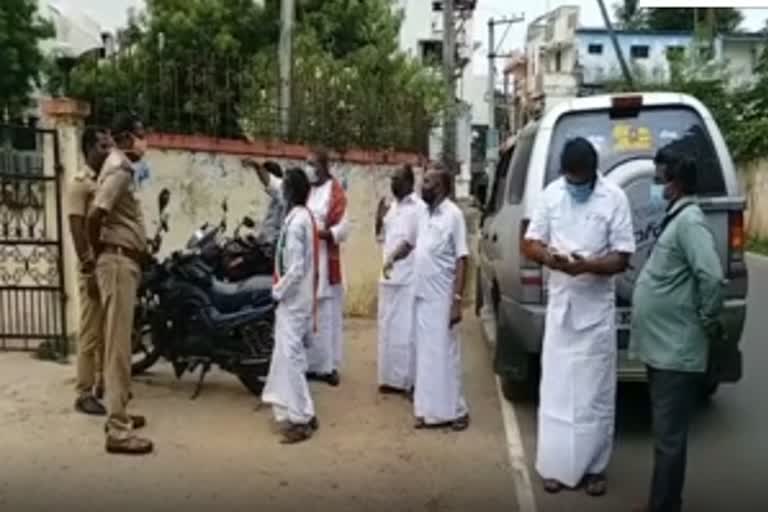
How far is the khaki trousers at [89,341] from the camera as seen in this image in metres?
6.95

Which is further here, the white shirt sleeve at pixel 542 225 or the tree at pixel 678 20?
the tree at pixel 678 20

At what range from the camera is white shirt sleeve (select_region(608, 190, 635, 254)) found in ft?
18.5

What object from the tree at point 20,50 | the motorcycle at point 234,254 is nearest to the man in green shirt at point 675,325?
the motorcycle at point 234,254

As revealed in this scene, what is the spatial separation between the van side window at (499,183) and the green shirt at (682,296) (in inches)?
152

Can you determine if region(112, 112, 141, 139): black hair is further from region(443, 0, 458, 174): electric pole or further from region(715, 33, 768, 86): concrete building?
region(715, 33, 768, 86): concrete building

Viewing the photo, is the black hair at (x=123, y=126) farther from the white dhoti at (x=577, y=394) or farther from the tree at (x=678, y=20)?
the tree at (x=678, y=20)

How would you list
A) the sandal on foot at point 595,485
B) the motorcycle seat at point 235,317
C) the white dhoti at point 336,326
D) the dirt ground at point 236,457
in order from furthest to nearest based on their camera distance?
the white dhoti at point 336,326 < the motorcycle seat at point 235,317 < the sandal on foot at point 595,485 < the dirt ground at point 236,457

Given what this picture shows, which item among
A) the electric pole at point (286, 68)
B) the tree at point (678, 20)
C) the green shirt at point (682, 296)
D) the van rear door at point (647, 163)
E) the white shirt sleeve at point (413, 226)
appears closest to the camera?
the green shirt at point (682, 296)

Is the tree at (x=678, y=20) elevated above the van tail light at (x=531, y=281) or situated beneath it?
elevated above

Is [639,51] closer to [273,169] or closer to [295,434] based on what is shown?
[273,169]

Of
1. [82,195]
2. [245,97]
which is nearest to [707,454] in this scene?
[82,195]

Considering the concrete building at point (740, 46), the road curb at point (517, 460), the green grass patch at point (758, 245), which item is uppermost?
the concrete building at point (740, 46)

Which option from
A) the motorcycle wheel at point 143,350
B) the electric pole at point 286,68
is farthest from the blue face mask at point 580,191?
the electric pole at point 286,68

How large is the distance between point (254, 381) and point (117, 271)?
1.80 meters
